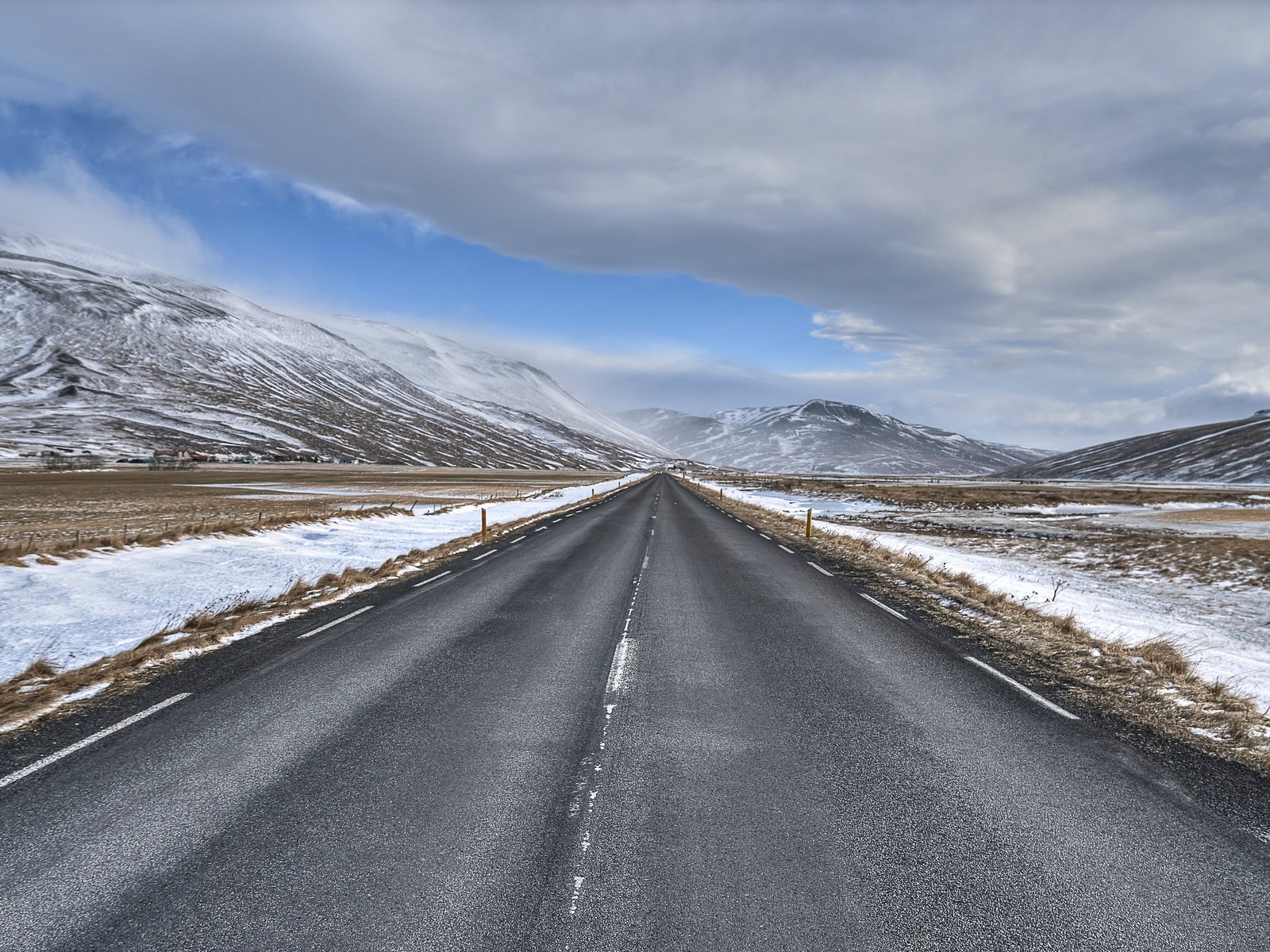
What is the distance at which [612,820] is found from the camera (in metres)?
4.18

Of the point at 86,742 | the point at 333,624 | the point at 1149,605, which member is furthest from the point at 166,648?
the point at 1149,605

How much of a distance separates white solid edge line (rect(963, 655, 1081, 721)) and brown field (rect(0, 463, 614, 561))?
16285mm

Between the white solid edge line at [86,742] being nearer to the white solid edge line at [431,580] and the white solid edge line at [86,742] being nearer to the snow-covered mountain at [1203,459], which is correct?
the white solid edge line at [431,580]

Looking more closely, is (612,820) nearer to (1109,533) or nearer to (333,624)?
(333,624)

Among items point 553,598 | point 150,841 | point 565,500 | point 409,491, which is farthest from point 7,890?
point 409,491

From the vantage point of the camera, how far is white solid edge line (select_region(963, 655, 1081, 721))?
641 centimetres

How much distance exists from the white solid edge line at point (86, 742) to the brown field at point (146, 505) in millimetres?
8748

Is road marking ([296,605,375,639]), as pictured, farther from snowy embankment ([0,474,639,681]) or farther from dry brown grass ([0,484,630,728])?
snowy embankment ([0,474,639,681])

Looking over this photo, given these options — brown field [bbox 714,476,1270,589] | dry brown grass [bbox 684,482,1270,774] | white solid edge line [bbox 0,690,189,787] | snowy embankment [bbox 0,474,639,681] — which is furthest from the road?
brown field [bbox 714,476,1270,589]

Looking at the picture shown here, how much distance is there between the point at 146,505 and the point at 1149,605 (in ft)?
152

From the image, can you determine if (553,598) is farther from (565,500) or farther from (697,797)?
(565,500)

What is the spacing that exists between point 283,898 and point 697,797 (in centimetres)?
260

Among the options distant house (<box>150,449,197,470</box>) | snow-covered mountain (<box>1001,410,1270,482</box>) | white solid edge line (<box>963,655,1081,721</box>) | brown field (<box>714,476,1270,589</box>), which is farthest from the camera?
snow-covered mountain (<box>1001,410,1270,482</box>)

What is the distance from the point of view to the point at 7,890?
3477mm
